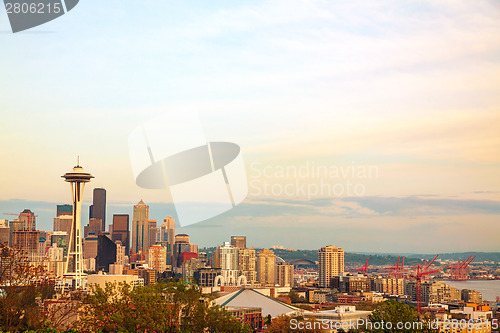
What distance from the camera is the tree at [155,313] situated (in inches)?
336

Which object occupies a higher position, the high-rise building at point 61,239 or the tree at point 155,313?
the high-rise building at point 61,239

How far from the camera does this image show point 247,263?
44.5 m

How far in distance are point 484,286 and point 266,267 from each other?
49.2 feet

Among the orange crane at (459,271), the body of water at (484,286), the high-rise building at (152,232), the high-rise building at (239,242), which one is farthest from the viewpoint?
the high-rise building at (152,232)

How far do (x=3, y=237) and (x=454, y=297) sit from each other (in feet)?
92.6

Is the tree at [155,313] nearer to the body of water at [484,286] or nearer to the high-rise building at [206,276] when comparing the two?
the body of water at [484,286]

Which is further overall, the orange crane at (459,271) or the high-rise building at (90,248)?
the high-rise building at (90,248)

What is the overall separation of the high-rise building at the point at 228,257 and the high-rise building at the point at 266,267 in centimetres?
174

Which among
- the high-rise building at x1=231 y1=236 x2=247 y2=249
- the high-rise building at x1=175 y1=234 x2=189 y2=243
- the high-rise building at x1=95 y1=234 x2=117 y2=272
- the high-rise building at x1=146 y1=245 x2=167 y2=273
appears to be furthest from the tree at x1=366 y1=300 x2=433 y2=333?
the high-rise building at x1=175 y1=234 x2=189 y2=243

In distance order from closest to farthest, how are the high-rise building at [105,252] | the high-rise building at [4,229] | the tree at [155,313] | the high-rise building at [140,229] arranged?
the tree at [155,313]
the high-rise building at [4,229]
the high-rise building at [105,252]
the high-rise building at [140,229]

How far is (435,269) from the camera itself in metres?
41.6

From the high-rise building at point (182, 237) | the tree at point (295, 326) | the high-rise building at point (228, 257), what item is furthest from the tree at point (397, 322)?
the high-rise building at point (182, 237)

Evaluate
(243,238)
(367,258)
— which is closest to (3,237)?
(243,238)

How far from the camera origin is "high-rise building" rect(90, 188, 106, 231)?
168 feet
